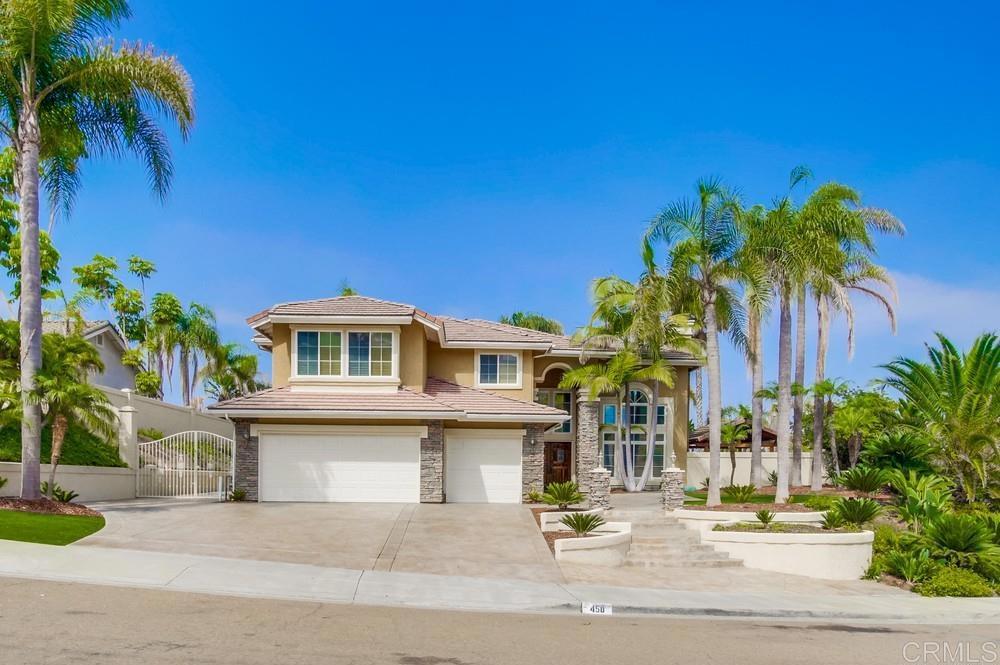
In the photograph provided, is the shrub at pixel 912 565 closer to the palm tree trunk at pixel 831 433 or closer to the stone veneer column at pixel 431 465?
the stone veneer column at pixel 431 465

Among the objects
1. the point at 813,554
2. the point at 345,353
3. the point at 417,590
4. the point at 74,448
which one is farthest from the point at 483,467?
the point at 417,590

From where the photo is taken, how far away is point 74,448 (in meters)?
21.9

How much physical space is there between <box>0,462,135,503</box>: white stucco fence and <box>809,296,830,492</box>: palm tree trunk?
810 inches

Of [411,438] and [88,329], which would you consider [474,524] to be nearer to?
[411,438]

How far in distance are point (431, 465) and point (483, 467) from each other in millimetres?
1958

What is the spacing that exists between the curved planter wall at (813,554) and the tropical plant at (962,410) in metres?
5.73

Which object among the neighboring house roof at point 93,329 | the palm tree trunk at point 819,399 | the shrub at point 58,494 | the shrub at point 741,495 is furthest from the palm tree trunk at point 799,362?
the neighboring house roof at point 93,329

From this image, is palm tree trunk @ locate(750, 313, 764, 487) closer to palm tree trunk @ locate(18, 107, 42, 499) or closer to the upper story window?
the upper story window

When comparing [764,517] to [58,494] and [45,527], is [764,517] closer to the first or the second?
[45,527]

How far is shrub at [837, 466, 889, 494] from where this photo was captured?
21.6m

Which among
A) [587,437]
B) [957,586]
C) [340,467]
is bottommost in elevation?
[957,586]

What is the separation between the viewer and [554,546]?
16.7 meters

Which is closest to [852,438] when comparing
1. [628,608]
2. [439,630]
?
[628,608]

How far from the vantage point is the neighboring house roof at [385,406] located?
23.0 m
